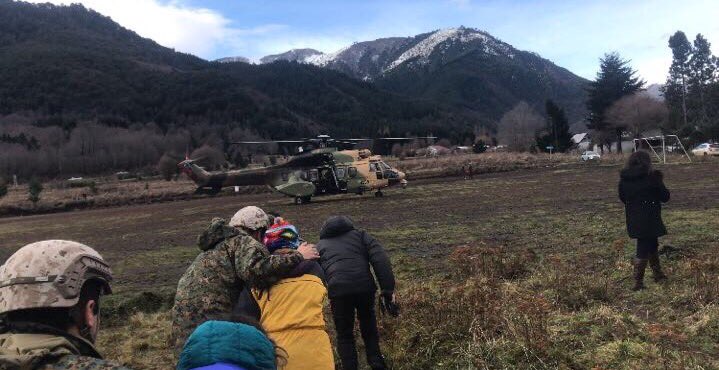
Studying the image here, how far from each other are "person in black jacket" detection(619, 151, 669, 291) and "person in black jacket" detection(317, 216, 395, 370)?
3.47m

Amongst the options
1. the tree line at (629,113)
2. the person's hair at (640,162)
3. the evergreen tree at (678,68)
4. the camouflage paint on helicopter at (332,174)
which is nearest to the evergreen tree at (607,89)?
the tree line at (629,113)

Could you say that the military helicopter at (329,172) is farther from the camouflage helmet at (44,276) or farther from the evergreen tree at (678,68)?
the evergreen tree at (678,68)

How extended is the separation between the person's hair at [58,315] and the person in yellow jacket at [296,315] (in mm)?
1438

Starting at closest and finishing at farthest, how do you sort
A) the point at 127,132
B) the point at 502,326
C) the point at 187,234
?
Result: the point at 502,326 < the point at 187,234 < the point at 127,132

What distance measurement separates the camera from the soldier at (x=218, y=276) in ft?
11.1

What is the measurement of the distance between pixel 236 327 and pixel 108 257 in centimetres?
1372

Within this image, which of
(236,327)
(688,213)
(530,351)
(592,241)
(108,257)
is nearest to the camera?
(236,327)

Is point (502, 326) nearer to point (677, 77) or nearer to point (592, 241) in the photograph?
point (592, 241)

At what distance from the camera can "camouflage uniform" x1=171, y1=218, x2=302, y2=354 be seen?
3432 millimetres

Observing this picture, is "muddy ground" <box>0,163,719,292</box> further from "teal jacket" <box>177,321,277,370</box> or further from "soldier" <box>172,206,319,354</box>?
"teal jacket" <box>177,321,277,370</box>

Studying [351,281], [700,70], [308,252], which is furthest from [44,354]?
[700,70]

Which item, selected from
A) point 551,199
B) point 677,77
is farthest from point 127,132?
point 551,199

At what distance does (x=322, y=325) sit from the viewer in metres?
3.42

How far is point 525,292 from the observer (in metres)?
6.23
